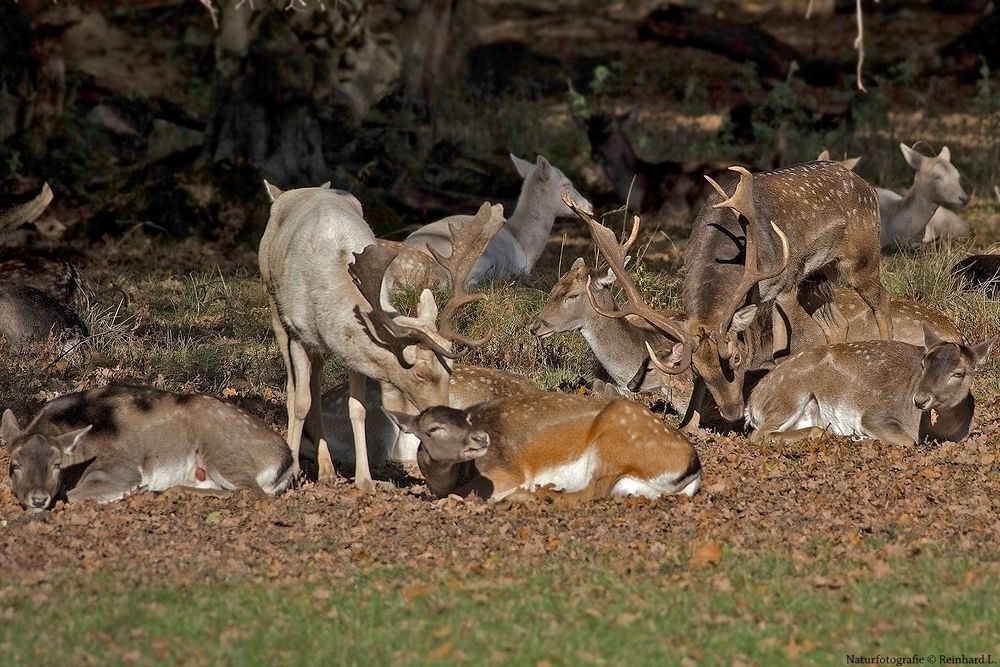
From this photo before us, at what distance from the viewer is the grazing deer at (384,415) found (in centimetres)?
1042

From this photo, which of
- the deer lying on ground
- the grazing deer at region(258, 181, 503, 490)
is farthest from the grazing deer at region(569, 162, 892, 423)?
the deer lying on ground

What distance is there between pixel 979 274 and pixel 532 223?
4.37m

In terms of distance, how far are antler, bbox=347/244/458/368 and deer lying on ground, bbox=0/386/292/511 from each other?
906 millimetres

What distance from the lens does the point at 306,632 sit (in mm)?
6406

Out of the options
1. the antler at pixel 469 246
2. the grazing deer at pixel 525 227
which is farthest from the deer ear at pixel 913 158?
the antler at pixel 469 246

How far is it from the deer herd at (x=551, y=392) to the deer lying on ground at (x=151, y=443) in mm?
12

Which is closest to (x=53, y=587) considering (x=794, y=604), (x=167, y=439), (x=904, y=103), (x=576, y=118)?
(x=167, y=439)

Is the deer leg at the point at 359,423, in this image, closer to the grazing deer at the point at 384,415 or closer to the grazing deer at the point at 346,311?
the grazing deer at the point at 346,311

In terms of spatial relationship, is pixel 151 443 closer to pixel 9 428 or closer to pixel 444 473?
pixel 9 428

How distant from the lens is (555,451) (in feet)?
29.8

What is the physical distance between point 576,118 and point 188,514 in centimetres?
1374

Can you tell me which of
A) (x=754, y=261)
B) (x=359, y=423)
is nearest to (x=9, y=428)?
(x=359, y=423)

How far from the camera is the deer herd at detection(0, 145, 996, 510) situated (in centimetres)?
888

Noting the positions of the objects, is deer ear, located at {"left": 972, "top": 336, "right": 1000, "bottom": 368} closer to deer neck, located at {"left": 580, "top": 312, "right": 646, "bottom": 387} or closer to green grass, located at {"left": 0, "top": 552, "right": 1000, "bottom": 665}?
deer neck, located at {"left": 580, "top": 312, "right": 646, "bottom": 387}
